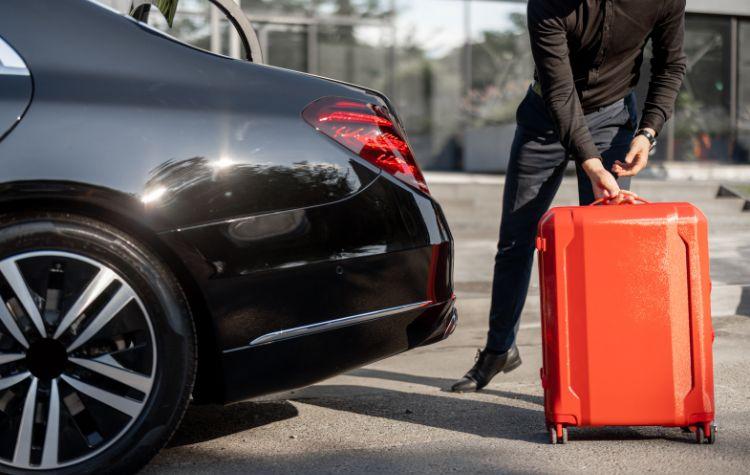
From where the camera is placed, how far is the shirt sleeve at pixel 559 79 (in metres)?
3.21

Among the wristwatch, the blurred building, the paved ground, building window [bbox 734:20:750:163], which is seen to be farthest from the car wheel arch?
building window [bbox 734:20:750:163]

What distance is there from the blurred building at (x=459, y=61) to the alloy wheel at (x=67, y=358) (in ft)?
41.6

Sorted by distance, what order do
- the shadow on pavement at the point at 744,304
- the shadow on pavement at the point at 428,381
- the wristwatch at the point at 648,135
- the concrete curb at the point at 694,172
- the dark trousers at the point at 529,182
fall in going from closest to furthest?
the wristwatch at the point at 648,135 → the dark trousers at the point at 529,182 → the shadow on pavement at the point at 428,381 → the shadow on pavement at the point at 744,304 → the concrete curb at the point at 694,172

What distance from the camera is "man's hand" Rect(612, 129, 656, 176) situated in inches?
127

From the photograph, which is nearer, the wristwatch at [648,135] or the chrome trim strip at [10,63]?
the chrome trim strip at [10,63]

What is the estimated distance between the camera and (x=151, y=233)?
2488 mm

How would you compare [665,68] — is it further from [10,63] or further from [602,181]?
[10,63]

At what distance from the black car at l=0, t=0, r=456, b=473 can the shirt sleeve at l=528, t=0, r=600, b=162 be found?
860mm

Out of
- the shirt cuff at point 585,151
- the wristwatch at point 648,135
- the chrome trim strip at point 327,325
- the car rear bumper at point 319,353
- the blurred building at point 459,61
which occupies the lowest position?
the car rear bumper at point 319,353

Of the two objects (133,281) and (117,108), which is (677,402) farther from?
(117,108)

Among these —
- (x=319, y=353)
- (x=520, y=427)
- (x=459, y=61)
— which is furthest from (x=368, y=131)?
(x=459, y=61)

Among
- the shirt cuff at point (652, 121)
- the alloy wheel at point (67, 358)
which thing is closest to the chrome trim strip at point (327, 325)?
the alloy wheel at point (67, 358)

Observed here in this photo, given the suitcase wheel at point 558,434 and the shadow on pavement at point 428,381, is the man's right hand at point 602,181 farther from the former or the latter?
the shadow on pavement at point 428,381

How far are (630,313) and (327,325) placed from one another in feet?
3.11
